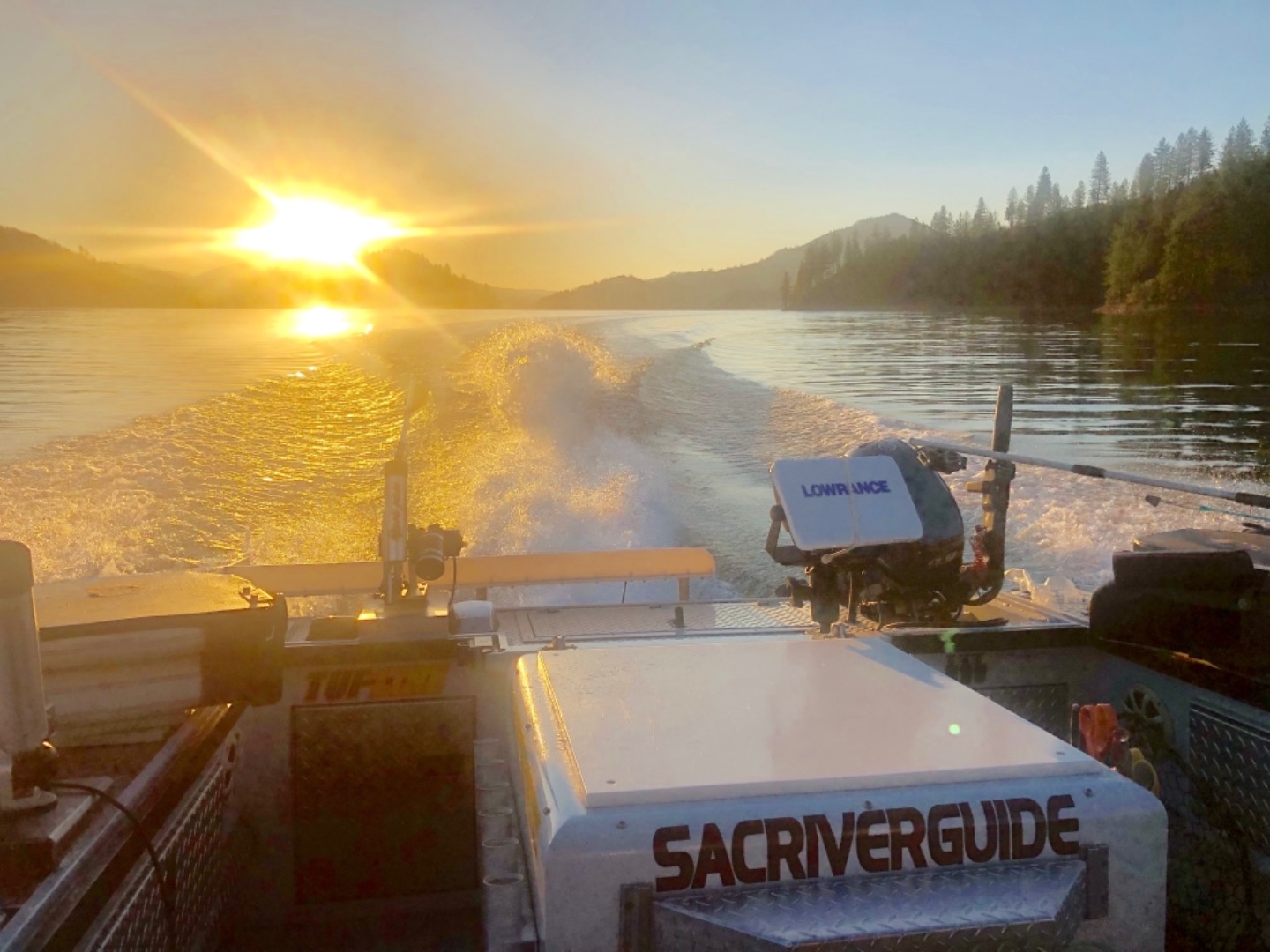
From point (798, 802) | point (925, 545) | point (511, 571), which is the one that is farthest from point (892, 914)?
point (511, 571)

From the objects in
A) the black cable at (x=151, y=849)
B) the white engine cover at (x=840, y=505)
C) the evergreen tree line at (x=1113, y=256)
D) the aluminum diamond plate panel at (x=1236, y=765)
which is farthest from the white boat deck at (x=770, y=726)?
the evergreen tree line at (x=1113, y=256)

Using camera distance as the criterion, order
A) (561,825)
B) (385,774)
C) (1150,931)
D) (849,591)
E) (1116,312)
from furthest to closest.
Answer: (1116,312), (849,591), (385,774), (1150,931), (561,825)

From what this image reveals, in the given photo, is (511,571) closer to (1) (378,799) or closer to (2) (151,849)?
(1) (378,799)

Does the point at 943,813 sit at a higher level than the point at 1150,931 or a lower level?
higher

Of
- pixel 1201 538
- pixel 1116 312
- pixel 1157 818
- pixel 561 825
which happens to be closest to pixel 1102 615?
pixel 1201 538

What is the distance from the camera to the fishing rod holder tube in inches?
55.8

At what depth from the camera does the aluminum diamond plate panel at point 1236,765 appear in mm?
2412

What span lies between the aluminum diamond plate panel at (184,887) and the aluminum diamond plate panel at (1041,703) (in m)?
2.05

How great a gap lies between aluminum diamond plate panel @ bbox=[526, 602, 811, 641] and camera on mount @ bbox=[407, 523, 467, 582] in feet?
1.62

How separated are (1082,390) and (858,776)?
2399cm

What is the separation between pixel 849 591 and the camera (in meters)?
3.41

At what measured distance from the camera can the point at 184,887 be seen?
2.01 metres

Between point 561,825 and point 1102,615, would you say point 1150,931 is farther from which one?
point 1102,615

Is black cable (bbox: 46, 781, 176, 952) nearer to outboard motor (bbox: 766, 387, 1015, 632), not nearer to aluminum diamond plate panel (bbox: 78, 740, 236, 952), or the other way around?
aluminum diamond plate panel (bbox: 78, 740, 236, 952)
